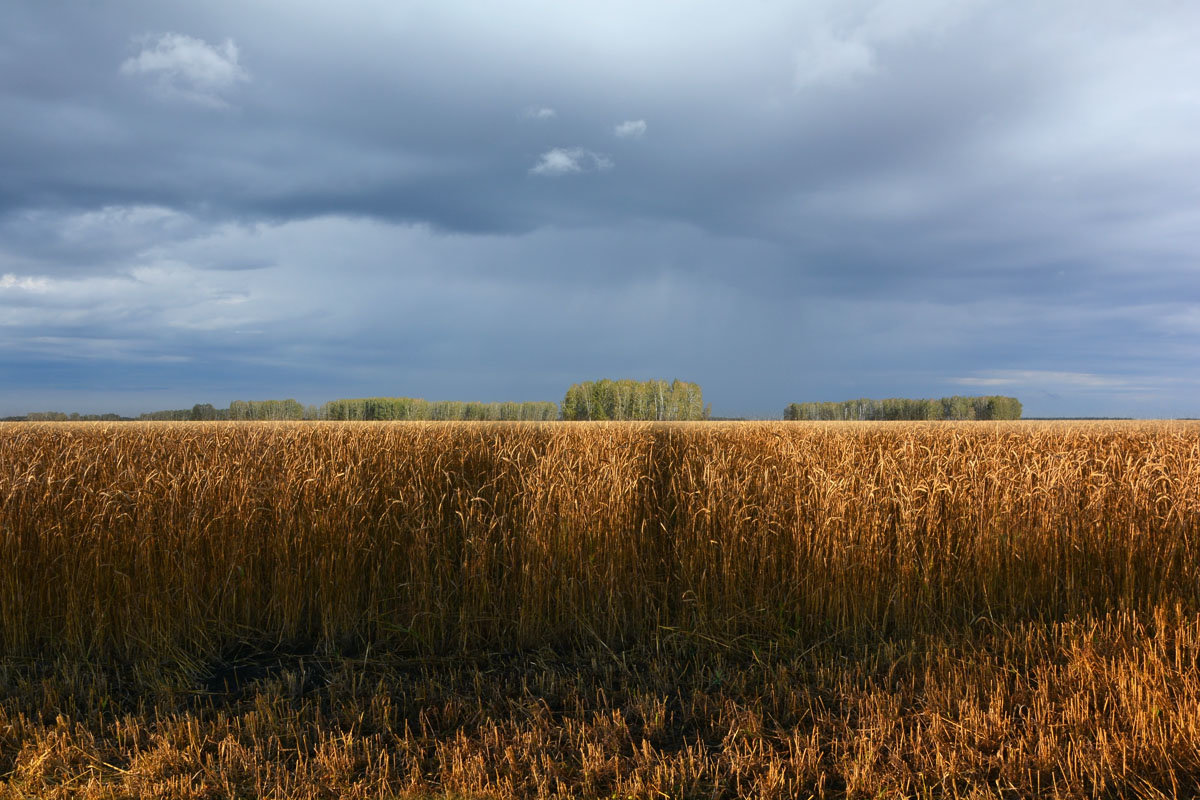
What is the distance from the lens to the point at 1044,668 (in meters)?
4.79

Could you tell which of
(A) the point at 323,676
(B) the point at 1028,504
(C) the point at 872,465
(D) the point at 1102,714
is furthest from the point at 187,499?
(B) the point at 1028,504

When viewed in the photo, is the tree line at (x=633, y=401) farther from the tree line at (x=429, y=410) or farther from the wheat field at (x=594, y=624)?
the wheat field at (x=594, y=624)

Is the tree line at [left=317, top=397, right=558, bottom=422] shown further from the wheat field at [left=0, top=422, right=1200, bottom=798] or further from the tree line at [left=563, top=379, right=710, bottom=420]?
the wheat field at [left=0, top=422, right=1200, bottom=798]

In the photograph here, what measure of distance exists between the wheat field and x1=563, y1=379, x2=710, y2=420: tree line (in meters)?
52.4

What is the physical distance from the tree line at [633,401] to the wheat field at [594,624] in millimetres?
52356

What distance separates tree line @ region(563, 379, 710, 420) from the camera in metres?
63.1

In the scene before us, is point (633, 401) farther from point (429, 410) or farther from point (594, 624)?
point (594, 624)

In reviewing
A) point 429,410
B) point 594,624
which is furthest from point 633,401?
point 594,624

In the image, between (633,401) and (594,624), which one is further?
(633,401)

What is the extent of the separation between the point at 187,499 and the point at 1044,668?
309 inches

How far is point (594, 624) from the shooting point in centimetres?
584

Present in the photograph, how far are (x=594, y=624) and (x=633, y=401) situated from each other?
6080cm

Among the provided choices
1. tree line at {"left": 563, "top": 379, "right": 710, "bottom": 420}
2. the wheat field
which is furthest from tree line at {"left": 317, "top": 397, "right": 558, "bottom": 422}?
the wheat field

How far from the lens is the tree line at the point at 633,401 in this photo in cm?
6309
